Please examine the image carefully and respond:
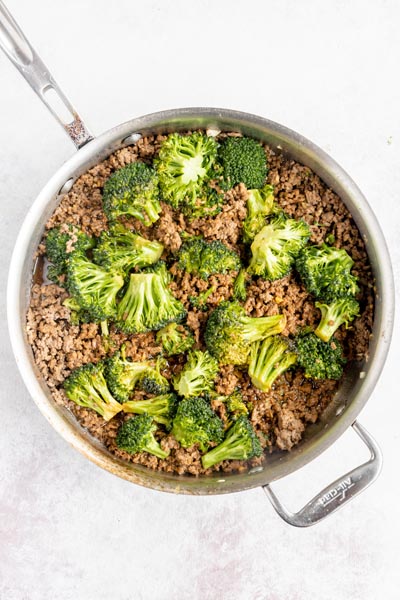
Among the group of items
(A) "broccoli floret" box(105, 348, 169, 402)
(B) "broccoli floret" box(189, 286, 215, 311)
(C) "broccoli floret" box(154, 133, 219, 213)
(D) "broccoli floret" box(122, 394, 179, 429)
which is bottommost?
(D) "broccoli floret" box(122, 394, 179, 429)

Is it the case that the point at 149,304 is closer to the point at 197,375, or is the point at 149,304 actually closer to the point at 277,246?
the point at 197,375

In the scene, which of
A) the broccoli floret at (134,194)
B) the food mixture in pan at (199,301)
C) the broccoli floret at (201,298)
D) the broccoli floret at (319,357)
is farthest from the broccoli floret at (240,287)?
the broccoli floret at (134,194)

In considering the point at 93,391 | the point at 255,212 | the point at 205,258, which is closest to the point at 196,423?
the point at 93,391

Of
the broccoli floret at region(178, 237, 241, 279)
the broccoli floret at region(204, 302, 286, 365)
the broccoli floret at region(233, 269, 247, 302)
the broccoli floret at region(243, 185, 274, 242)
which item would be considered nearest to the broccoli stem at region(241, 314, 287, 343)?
the broccoli floret at region(204, 302, 286, 365)

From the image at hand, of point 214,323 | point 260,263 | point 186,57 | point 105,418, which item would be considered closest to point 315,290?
point 260,263

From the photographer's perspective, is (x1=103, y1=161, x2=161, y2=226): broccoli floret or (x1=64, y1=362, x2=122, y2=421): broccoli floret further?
(x1=64, y1=362, x2=122, y2=421): broccoli floret

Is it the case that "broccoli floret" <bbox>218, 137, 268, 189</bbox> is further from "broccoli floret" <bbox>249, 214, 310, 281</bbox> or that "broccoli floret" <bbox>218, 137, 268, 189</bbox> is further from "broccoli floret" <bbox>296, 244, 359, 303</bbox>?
"broccoli floret" <bbox>296, 244, 359, 303</bbox>
